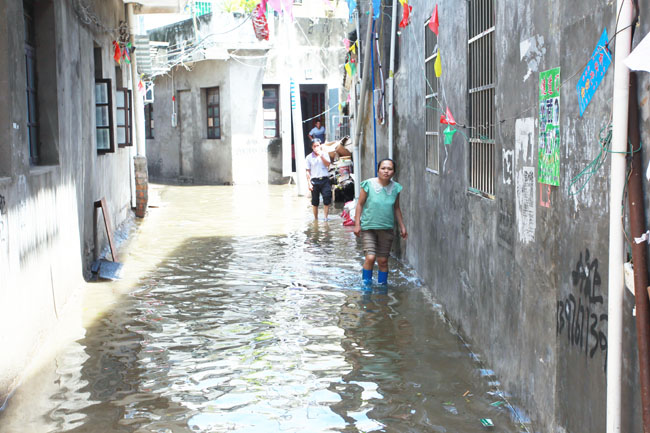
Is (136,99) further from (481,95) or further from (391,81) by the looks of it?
(481,95)

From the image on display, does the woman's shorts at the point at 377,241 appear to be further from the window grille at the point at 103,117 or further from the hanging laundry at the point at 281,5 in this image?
the hanging laundry at the point at 281,5

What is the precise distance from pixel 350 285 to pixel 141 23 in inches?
538

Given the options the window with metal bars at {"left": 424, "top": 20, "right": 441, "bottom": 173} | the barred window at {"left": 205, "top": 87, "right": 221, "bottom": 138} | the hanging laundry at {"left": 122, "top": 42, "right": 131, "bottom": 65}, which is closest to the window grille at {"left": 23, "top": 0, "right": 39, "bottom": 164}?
the window with metal bars at {"left": 424, "top": 20, "right": 441, "bottom": 173}

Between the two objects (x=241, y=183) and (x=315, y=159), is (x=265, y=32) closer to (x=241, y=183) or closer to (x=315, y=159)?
(x=241, y=183)

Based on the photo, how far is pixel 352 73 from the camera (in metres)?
16.1

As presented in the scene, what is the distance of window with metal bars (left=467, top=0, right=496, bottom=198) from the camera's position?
582cm

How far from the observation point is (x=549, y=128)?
13.8ft

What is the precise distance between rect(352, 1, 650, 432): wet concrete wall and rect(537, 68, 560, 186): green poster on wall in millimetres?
66

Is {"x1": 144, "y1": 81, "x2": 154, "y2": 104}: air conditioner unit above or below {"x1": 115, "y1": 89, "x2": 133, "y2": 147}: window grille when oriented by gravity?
above

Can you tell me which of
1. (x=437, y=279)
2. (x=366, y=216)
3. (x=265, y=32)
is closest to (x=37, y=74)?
(x=366, y=216)

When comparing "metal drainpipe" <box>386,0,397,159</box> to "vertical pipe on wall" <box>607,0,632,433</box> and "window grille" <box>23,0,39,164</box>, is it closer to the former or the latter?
"window grille" <box>23,0,39,164</box>

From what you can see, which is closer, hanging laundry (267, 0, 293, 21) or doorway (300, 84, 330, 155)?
hanging laundry (267, 0, 293, 21)

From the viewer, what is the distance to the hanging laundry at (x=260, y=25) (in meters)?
22.4

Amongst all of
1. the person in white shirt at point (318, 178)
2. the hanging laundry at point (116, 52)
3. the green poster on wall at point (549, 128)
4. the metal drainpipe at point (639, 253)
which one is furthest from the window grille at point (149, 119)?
the metal drainpipe at point (639, 253)
